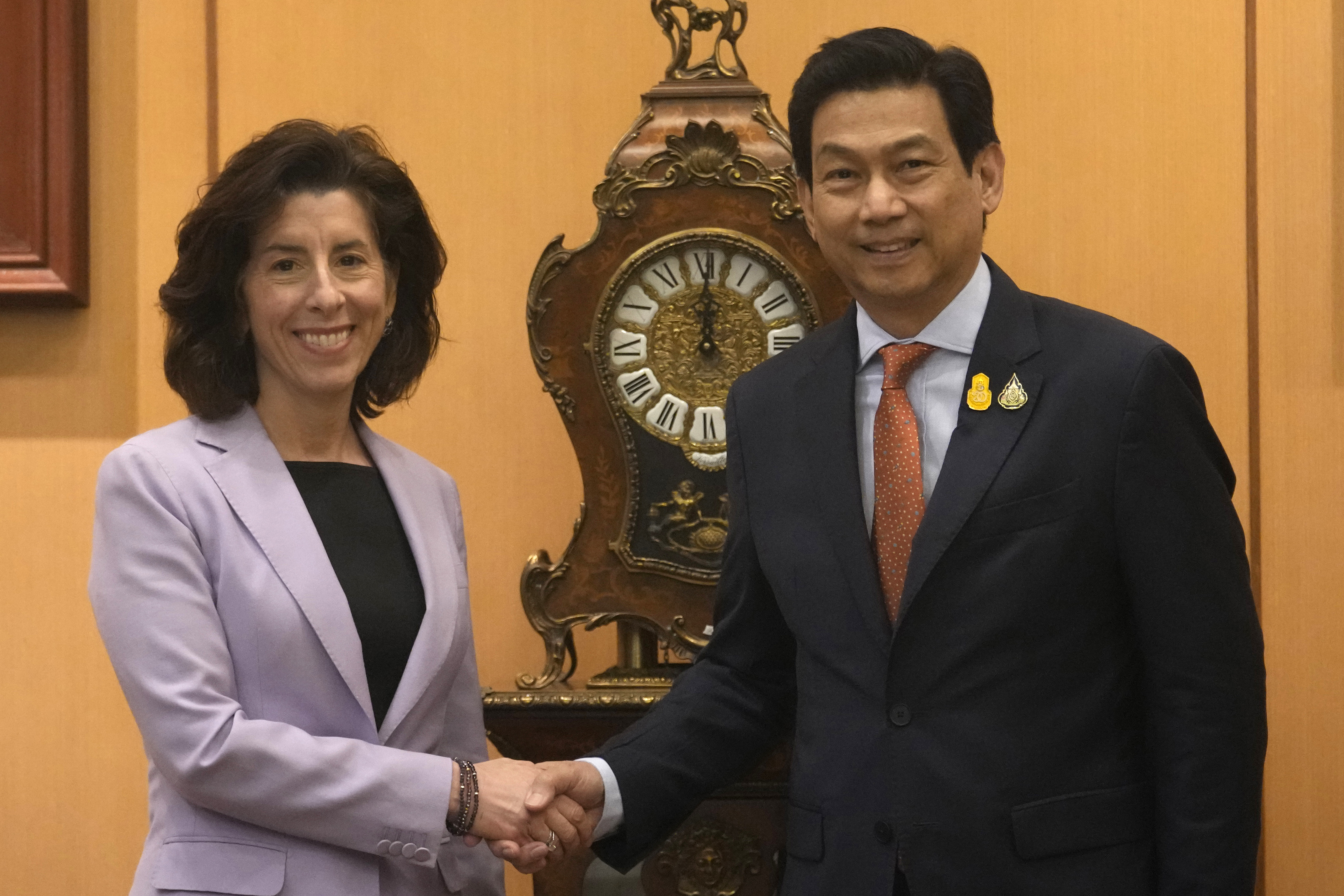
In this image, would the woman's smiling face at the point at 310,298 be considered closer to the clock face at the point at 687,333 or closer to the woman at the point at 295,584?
the woman at the point at 295,584

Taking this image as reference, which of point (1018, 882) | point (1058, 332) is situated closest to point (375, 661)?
point (1018, 882)

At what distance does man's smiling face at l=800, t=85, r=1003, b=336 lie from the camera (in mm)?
1890

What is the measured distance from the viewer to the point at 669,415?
250 cm

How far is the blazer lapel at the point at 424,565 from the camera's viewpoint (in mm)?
1959

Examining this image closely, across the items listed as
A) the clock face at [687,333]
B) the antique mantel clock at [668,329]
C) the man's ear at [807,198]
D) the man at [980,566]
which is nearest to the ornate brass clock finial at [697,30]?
the antique mantel clock at [668,329]

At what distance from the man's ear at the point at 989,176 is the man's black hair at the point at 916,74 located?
0.05 feet

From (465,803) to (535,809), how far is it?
4.6 inches

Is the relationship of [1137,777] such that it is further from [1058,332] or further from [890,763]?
[1058,332]

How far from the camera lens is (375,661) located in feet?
6.48

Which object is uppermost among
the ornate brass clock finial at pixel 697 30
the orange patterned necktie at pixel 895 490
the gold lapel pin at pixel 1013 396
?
the ornate brass clock finial at pixel 697 30

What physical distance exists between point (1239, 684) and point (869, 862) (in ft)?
1.62

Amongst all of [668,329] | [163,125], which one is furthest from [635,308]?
[163,125]

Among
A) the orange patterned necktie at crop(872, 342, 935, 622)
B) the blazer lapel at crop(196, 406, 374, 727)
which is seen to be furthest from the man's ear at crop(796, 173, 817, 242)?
the blazer lapel at crop(196, 406, 374, 727)

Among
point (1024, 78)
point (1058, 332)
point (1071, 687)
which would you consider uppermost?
point (1024, 78)
